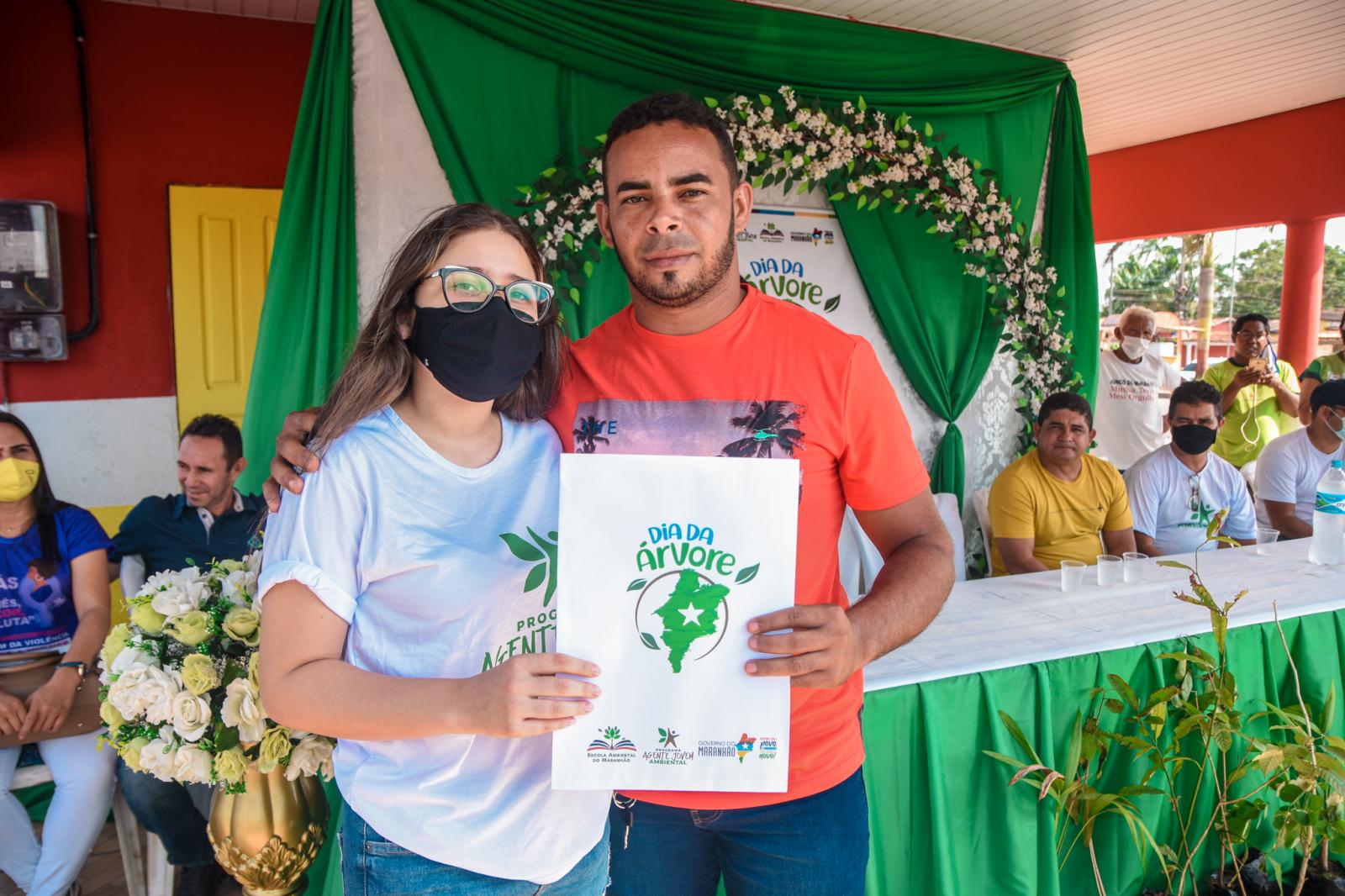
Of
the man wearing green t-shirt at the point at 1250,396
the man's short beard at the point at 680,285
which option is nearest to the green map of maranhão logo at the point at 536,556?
the man's short beard at the point at 680,285

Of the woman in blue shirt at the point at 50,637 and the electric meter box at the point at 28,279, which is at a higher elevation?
the electric meter box at the point at 28,279

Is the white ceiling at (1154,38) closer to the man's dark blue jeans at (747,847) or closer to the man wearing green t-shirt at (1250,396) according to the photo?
the man wearing green t-shirt at (1250,396)

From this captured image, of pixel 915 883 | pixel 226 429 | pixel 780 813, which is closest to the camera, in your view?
pixel 780 813

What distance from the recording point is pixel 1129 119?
7055 mm

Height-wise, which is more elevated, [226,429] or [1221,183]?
[1221,183]

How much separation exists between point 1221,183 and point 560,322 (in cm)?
804

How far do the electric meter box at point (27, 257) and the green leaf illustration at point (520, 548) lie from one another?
4.28m

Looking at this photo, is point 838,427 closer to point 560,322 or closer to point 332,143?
point 560,322

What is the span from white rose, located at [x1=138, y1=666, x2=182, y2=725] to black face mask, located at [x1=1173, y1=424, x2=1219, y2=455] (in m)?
3.99

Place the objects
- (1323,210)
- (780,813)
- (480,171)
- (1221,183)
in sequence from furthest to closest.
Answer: (1221,183) → (1323,210) → (480,171) → (780,813)

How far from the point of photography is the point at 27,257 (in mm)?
4156

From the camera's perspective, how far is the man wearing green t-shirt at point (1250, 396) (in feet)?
18.5

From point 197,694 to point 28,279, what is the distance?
11.8ft

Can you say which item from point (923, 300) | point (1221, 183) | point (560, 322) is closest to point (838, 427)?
point (560, 322)
